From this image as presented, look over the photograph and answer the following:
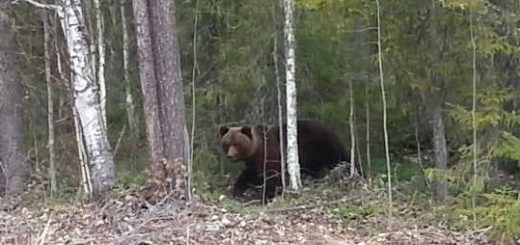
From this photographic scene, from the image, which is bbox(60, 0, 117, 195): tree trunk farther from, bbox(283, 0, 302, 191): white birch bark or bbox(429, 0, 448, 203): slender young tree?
bbox(429, 0, 448, 203): slender young tree

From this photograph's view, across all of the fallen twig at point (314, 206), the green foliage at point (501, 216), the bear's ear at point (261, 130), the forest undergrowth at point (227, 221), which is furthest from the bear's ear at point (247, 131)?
the green foliage at point (501, 216)

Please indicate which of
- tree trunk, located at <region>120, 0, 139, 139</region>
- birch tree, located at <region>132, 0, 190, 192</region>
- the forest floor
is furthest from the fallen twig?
tree trunk, located at <region>120, 0, 139, 139</region>

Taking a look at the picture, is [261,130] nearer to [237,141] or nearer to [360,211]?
[237,141]

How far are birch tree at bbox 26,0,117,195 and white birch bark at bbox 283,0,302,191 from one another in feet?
8.58

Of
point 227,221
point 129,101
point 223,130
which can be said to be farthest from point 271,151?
point 227,221

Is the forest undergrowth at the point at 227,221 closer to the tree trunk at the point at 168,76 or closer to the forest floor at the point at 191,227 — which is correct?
the forest floor at the point at 191,227

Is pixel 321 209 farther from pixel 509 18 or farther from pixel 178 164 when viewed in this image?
pixel 509 18

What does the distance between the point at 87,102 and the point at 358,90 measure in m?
4.92

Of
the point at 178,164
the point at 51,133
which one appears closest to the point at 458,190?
the point at 178,164

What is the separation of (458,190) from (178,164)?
3.83 meters

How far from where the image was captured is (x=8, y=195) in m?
13.0

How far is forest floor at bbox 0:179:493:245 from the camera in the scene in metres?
8.67

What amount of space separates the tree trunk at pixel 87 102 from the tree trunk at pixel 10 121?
3.15m

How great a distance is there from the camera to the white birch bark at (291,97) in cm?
1150
